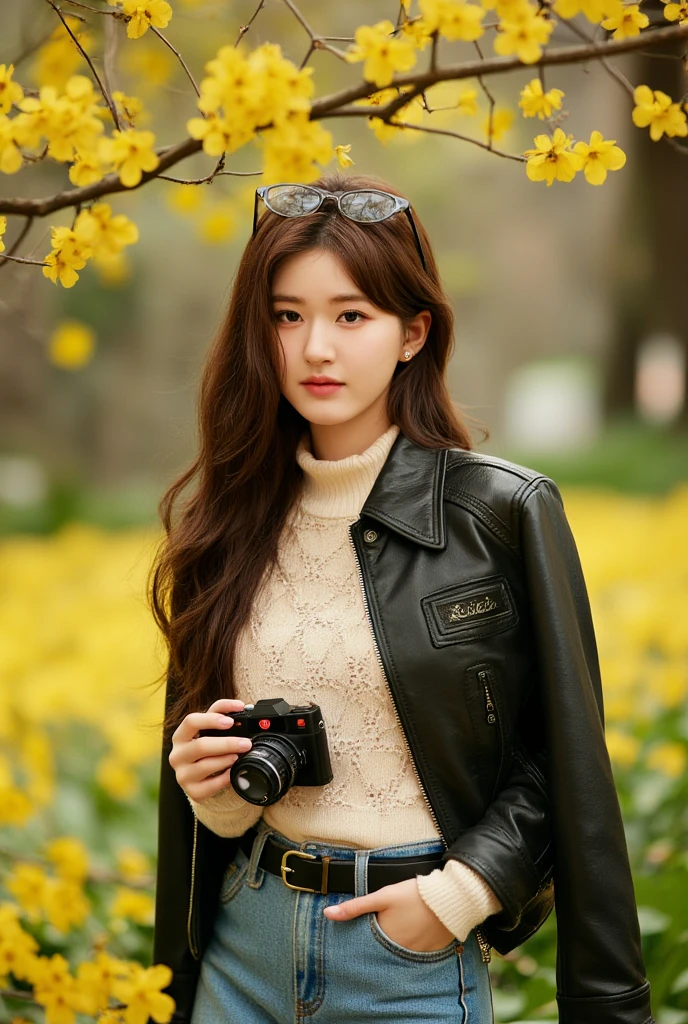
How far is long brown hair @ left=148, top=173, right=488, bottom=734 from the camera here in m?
2.00

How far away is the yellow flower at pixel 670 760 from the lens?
149 inches

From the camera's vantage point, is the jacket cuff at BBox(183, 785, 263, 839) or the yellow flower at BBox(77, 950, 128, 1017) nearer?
the jacket cuff at BBox(183, 785, 263, 839)

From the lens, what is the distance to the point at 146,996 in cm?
203

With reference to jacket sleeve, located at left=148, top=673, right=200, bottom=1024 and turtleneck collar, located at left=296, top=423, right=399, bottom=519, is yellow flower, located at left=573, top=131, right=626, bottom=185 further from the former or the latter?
jacket sleeve, located at left=148, top=673, right=200, bottom=1024

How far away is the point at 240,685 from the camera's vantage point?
2.10m

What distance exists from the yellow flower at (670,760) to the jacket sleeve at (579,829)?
6.67ft

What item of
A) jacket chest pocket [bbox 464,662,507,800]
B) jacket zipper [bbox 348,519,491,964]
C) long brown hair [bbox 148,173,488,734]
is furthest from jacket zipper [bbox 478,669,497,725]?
long brown hair [bbox 148,173,488,734]

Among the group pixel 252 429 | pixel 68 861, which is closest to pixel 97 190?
pixel 252 429

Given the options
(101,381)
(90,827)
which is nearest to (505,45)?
(90,827)

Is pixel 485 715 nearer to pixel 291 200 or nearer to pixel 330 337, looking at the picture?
pixel 330 337

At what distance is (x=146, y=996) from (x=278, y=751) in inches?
23.3

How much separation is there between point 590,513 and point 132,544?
3479 mm

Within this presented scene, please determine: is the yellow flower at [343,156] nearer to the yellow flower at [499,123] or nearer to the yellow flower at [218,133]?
the yellow flower at [499,123]

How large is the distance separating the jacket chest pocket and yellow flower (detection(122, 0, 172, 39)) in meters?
1.22
